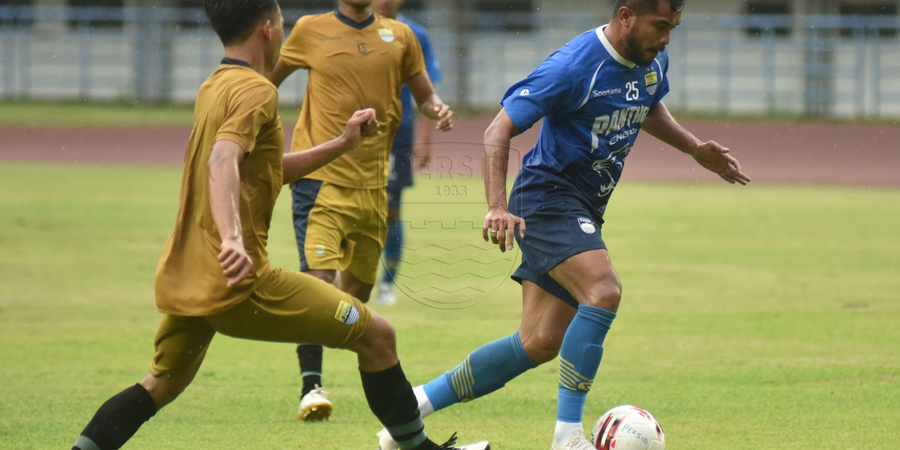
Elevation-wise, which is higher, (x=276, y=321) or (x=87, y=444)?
(x=276, y=321)

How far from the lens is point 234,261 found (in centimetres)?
349

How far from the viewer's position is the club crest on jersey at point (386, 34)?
20.6 feet

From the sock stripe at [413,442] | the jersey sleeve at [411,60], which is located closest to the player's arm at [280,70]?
the jersey sleeve at [411,60]

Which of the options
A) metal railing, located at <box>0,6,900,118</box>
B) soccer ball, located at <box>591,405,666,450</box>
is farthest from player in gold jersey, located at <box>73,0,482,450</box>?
metal railing, located at <box>0,6,900,118</box>

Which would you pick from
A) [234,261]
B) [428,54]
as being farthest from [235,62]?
[428,54]

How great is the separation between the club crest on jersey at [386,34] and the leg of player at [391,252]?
2.96 m

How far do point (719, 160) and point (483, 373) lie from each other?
158cm

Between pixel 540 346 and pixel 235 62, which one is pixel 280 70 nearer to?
pixel 235 62

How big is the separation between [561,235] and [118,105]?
30.4m

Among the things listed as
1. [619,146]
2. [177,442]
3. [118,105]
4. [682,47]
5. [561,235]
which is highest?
[619,146]

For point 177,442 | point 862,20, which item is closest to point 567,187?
point 177,442

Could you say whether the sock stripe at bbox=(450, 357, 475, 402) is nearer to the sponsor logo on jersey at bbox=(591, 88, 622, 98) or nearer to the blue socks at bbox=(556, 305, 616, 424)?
the blue socks at bbox=(556, 305, 616, 424)

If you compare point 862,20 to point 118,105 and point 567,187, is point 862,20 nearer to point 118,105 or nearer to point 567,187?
point 118,105

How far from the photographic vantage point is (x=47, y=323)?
A: 26.3 ft
